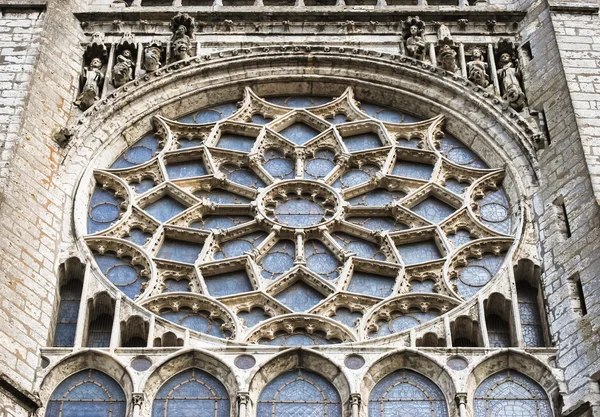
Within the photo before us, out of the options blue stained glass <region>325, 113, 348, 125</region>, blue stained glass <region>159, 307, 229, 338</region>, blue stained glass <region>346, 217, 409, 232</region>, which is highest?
blue stained glass <region>325, 113, 348, 125</region>

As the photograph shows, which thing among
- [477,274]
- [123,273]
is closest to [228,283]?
[123,273]

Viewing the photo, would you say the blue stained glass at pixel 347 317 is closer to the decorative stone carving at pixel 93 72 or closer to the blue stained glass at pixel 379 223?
the blue stained glass at pixel 379 223

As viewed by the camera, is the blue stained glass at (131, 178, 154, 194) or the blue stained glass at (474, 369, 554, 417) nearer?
the blue stained glass at (474, 369, 554, 417)

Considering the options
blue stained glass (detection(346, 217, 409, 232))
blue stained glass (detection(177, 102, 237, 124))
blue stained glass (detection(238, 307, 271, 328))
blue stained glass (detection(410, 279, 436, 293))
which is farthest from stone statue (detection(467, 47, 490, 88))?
blue stained glass (detection(238, 307, 271, 328))

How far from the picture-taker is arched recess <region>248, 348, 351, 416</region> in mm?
22172

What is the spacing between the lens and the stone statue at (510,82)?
26.6 metres

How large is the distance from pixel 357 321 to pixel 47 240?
473cm

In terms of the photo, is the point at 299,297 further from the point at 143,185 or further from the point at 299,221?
the point at 143,185

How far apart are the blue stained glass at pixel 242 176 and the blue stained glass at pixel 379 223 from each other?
68.4 inches

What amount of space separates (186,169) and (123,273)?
9.29 ft

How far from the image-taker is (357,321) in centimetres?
2353

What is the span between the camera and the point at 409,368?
22594 mm

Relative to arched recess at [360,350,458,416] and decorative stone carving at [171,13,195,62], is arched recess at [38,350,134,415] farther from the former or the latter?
decorative stone carving at [171,13,195,62]

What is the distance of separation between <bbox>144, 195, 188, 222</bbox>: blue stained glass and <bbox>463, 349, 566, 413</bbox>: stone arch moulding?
5.84m
